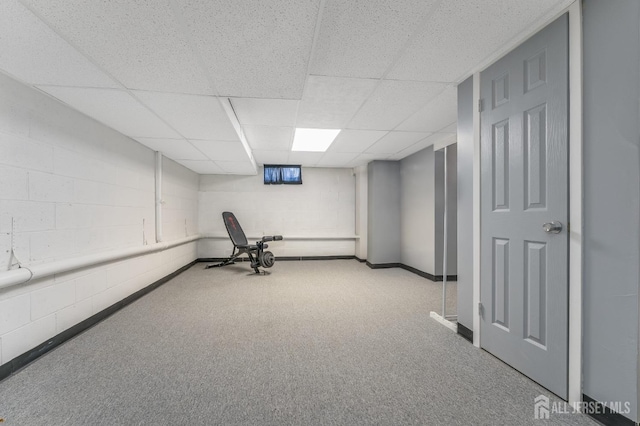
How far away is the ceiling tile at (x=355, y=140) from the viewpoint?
354 cm

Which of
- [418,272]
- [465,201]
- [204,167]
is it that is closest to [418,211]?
[418,272]

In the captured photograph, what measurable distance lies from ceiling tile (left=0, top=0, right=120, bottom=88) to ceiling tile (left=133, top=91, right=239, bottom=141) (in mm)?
330

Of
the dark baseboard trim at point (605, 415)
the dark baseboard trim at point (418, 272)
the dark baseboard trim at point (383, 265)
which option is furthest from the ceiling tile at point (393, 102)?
the dark baseboard trim at point (383, 265)

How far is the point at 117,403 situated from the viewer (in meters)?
1.46

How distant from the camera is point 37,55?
1.62 meters

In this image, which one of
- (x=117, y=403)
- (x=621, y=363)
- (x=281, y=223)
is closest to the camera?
(x=621, y=363)

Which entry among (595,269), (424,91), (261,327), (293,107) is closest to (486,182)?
(595,269)

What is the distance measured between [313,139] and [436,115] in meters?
1.73

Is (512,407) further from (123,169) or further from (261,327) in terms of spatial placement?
(123,169)

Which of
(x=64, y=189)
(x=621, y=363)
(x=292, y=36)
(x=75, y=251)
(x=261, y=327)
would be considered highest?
(x=292, y=36)

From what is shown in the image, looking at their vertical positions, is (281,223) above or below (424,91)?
below

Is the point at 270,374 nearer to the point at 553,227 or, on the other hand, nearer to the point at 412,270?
the point at 553,227

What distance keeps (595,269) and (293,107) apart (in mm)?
2560

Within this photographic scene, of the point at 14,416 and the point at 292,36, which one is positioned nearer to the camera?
the point at 14,416
